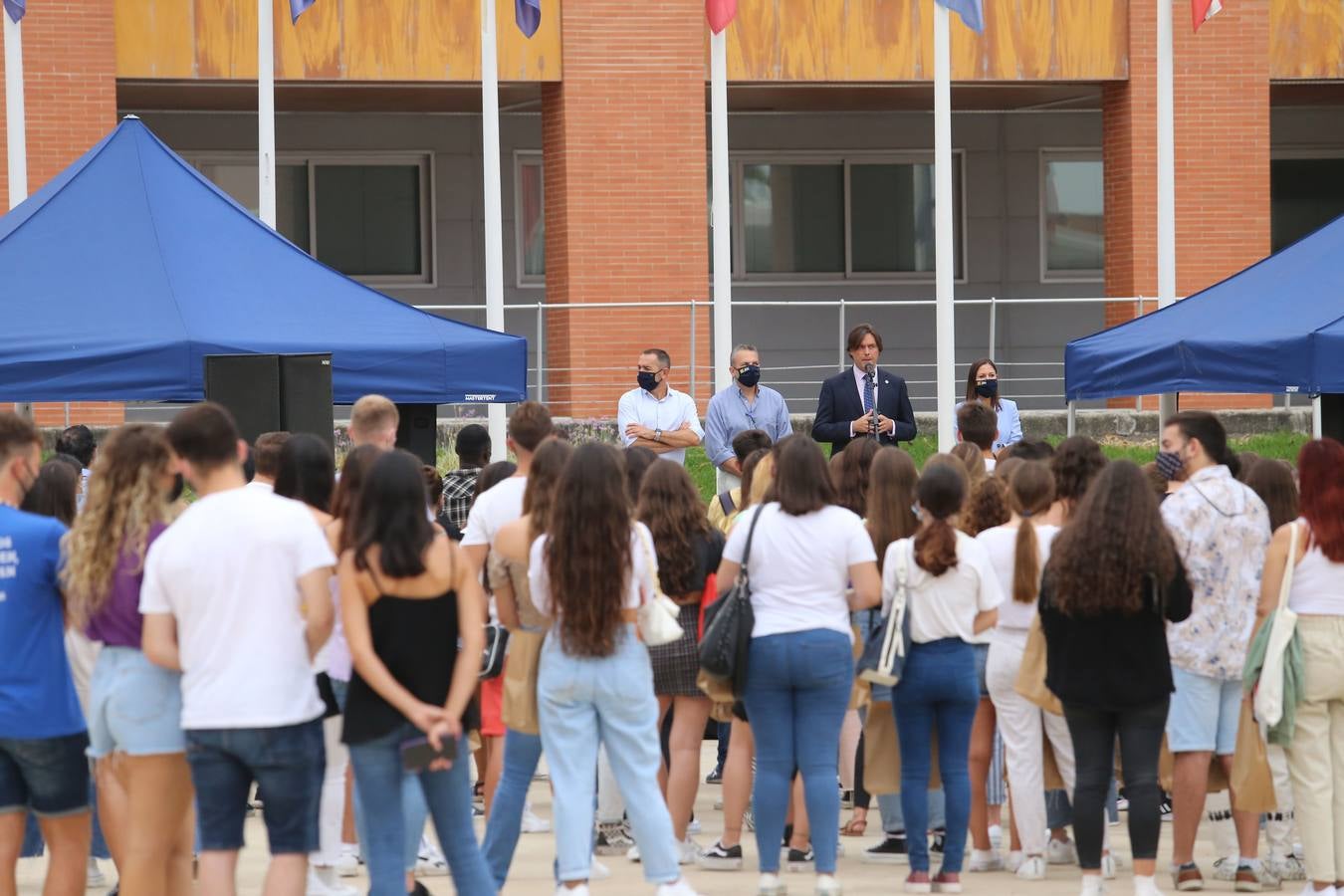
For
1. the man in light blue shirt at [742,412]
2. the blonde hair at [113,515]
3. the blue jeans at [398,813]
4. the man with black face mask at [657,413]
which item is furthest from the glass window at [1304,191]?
the blonde hair at [113,515]

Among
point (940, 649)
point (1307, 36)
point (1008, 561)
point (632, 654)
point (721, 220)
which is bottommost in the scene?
point (940, 649)

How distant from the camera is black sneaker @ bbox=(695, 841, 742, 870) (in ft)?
27.3

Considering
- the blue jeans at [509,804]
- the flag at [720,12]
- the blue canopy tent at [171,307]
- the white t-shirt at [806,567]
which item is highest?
the flag at [720,12]

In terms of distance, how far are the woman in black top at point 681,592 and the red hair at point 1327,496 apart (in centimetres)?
241

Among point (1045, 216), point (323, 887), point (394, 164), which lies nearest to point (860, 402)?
point (323, 887)

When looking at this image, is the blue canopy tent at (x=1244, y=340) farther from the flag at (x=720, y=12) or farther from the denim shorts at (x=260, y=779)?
the denim shorts at (x=260, y=779)

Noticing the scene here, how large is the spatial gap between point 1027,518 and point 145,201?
6008mm

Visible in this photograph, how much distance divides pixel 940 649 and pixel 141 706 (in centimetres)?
316

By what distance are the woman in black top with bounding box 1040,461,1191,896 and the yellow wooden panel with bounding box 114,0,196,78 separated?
15.0 metres

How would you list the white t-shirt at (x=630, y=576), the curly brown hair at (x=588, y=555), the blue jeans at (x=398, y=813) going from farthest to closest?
the white t-shirt at (x=630, y=576) → the curly brown hair at (x=588, y=555) → the blue jeans at (x=398, y=813)

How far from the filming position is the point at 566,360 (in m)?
20.9

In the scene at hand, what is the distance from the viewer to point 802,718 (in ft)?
24.4

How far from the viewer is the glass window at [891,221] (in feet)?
84.1

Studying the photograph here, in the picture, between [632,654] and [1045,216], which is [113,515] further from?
[1045,216]
